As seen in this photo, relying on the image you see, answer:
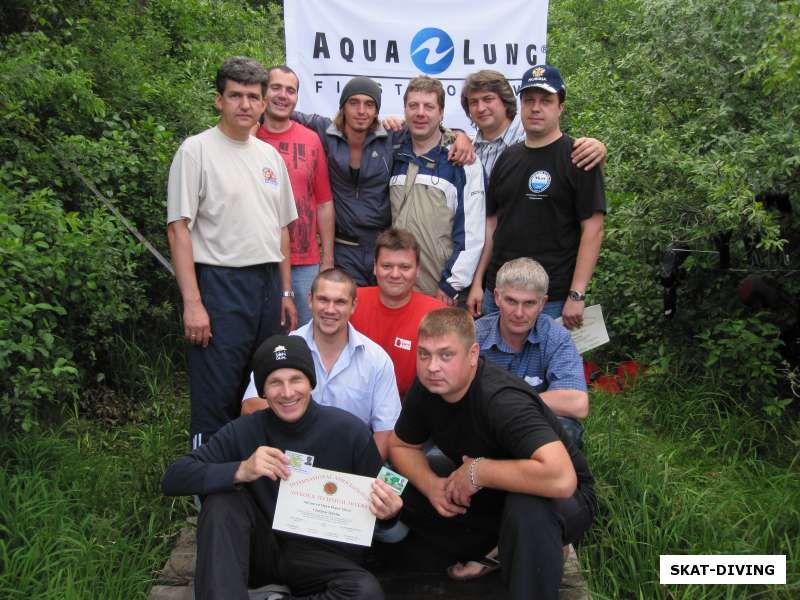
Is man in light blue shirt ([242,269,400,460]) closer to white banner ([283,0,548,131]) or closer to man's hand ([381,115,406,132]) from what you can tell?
man's hand ([381,115,406,132])

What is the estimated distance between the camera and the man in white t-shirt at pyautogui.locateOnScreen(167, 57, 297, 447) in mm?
4215

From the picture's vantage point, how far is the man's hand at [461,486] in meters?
3.46

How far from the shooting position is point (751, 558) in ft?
12.7

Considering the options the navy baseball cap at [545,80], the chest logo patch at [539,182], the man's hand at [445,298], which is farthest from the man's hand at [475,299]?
the navy baseball cap at [545,80]

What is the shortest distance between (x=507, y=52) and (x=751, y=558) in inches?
140

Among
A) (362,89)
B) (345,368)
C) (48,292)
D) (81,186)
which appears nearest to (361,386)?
(345,368)

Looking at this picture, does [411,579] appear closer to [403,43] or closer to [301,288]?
[301,288]

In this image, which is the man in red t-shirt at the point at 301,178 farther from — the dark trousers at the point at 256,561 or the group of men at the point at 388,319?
the dark trousers at the point at 256,561

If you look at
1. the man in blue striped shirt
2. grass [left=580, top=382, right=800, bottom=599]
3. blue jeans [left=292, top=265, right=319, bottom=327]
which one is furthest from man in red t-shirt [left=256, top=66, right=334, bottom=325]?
grass [left=580, top=382, right=800, bottom=599]

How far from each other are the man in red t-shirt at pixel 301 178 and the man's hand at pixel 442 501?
5.36 feet

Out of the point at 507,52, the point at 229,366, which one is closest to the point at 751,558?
the point at 229,366

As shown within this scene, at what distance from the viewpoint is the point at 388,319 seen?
438 centimetres

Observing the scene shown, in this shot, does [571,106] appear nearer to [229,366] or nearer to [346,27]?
[346,27]

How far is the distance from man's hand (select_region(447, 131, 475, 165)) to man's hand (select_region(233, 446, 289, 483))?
2.03 meters
